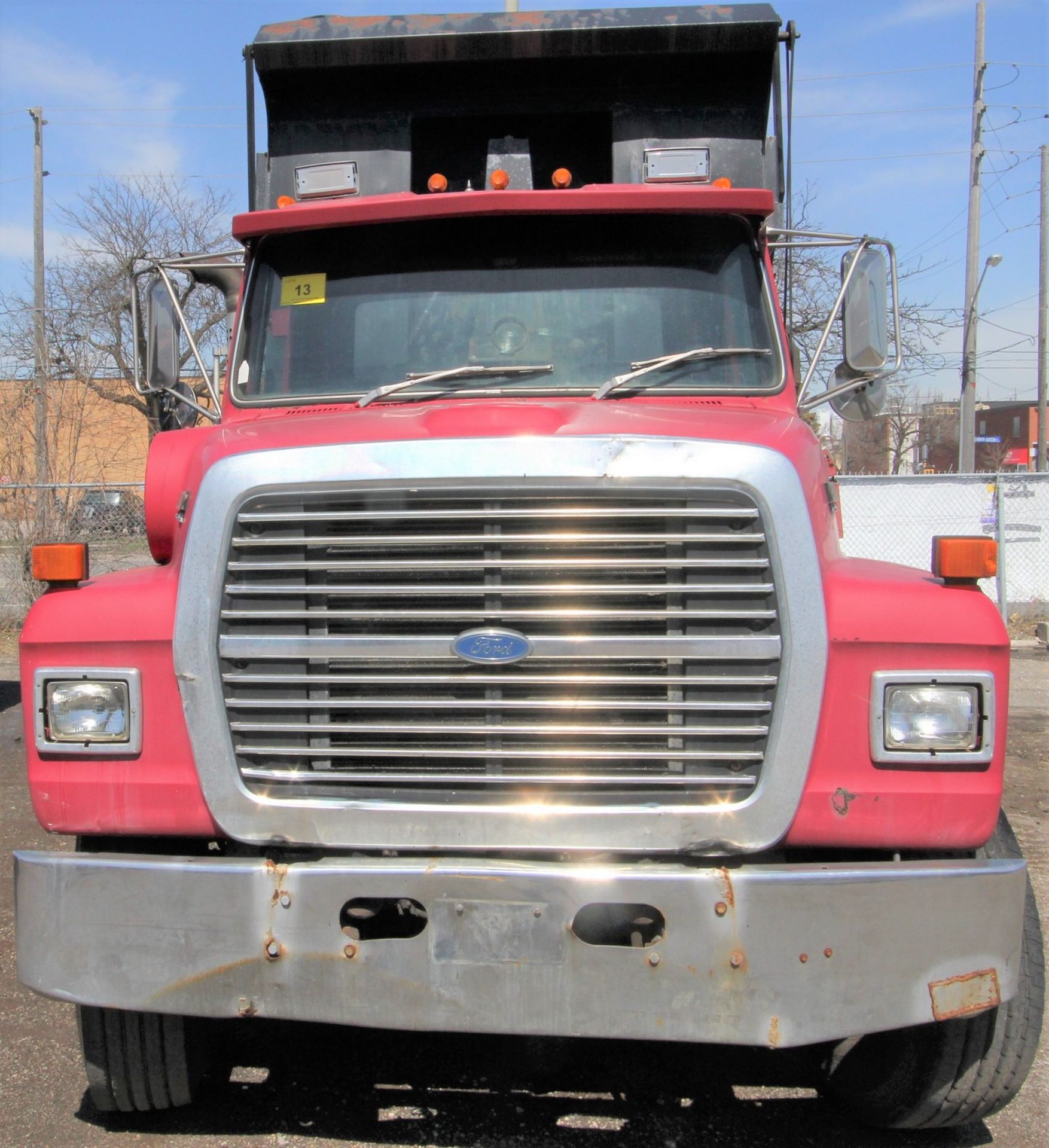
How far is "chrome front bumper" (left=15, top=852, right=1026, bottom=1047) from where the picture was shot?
2.66 m

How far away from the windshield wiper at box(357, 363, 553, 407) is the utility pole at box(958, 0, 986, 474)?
17.6 metres

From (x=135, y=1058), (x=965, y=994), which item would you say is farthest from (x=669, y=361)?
(x=135, y=1058)

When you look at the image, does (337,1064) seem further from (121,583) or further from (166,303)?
(166,303)

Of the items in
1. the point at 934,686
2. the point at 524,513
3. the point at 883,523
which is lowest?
the point at 934,686

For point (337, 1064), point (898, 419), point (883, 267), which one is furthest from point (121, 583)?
point (898, 419)

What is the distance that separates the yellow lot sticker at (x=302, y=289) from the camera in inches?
157

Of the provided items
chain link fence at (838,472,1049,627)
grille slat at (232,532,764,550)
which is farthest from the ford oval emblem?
chain link fence at (838,472,1049,627)

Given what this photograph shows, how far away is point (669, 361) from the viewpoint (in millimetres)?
3627

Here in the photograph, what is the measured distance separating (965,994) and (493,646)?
1.39 m

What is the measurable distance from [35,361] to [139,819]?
12383mm

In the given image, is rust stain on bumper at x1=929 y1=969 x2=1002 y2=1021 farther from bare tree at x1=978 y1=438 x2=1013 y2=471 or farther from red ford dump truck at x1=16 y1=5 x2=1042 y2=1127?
bare tree at x1=978 y1=438 x2=1013 y2=471

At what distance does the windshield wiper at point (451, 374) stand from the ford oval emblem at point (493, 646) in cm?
101

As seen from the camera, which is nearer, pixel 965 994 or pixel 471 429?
pixel 965 994

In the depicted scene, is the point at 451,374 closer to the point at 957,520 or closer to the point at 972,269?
the point at 957,520
